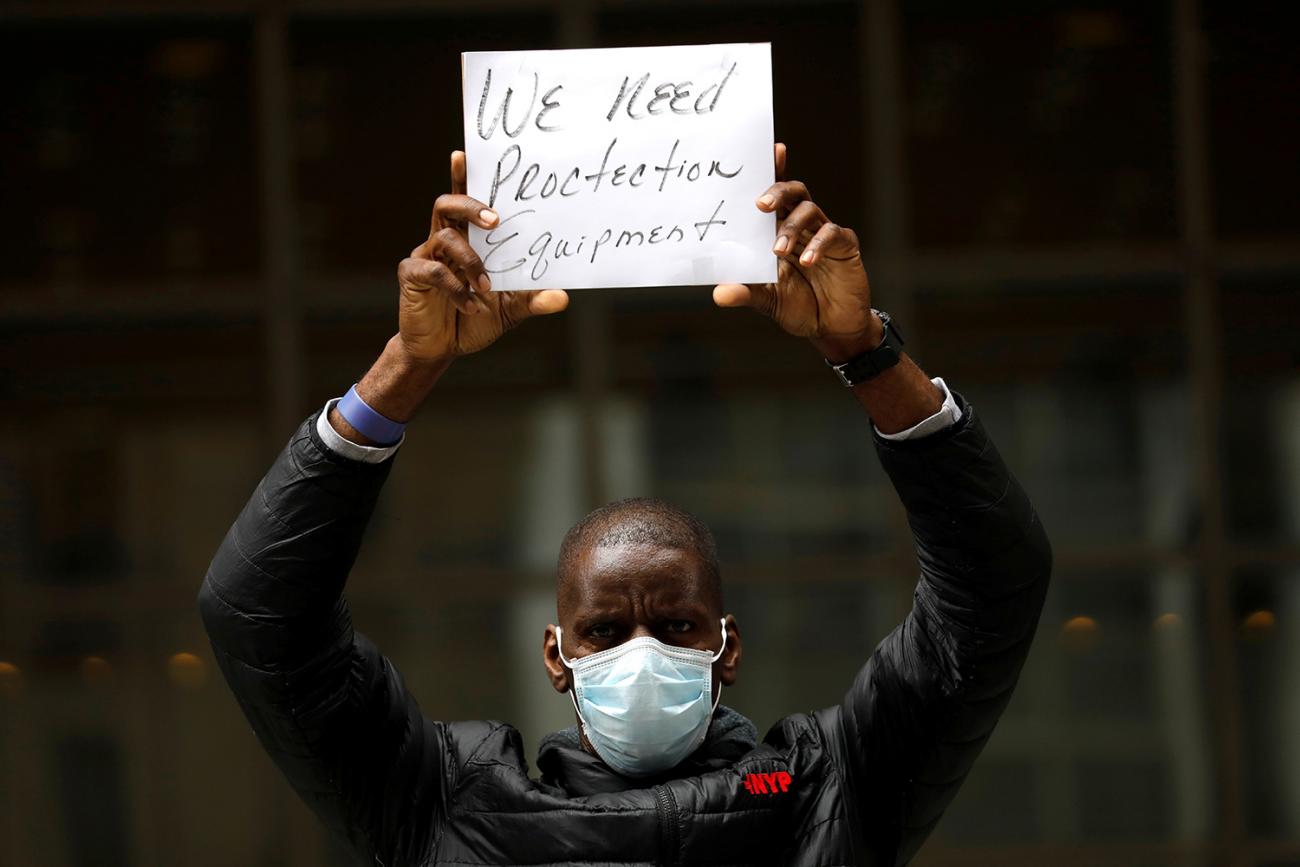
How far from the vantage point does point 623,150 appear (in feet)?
8.25

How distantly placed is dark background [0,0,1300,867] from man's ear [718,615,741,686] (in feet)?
11.0

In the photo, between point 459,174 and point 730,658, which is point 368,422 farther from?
point 730,658

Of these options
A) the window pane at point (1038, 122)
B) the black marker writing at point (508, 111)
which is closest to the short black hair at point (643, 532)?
the black marker writing at point (508, 111)

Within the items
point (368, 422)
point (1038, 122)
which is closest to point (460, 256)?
point (368, 422)

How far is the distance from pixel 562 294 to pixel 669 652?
0.57m

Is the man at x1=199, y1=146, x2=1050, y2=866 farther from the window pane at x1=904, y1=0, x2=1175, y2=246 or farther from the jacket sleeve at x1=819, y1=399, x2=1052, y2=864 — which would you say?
the window pane at x1=904, y1=0, x2=1175, y2=246

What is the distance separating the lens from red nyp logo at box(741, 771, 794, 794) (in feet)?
8.29

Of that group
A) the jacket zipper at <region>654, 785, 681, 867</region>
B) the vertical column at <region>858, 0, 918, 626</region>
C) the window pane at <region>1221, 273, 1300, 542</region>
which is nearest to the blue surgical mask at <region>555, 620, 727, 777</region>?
the jacket zipper at <region>654, 785, 681, 867</region>

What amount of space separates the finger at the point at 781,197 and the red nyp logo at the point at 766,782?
0.84m

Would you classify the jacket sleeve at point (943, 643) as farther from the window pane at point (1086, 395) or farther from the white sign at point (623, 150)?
the window pane at point (1086, 395)

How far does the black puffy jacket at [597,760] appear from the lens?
2439 mm

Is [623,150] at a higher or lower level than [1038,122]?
lower

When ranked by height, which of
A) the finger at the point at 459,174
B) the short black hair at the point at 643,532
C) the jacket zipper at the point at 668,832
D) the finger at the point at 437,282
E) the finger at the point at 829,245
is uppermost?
the finger at the point at 459,174

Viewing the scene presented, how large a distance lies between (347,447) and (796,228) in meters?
0.71
